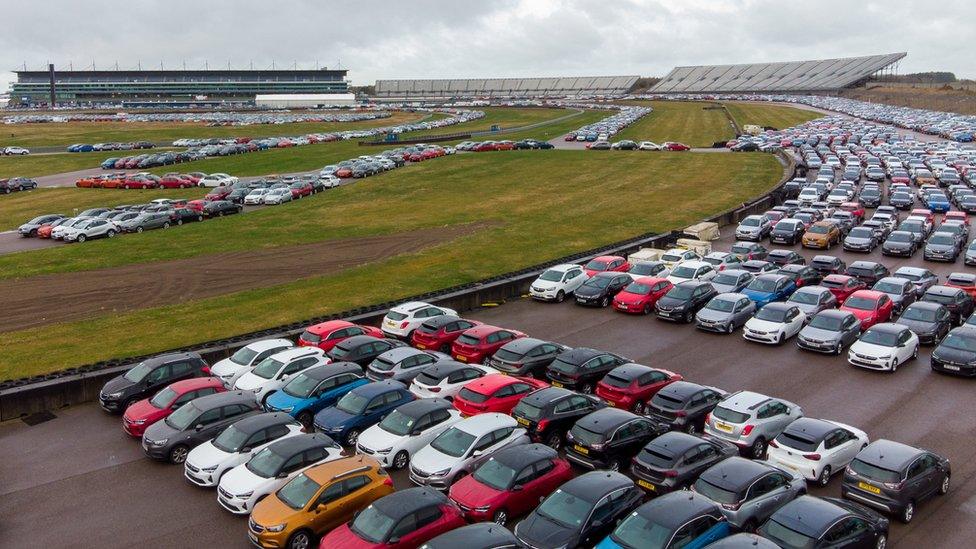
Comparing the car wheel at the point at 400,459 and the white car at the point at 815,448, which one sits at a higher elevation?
the white car at the point at 815,448

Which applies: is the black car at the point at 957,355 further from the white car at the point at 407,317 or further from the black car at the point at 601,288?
the white car at the point at 407,317

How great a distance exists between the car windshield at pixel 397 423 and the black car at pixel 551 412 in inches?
101

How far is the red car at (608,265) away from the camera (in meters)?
34.5

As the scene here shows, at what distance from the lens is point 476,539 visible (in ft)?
38.6

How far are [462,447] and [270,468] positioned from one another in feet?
Result: 13.1

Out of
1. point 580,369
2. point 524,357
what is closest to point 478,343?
point 524,357

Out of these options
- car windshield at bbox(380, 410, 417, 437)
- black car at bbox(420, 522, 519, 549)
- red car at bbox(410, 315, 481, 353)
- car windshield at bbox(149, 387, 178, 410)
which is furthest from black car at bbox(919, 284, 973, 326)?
car windshield at bbox(149, 387, 178, 410)

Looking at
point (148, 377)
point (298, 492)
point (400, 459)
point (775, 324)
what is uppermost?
point (775, 324)

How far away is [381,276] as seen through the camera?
116 ft

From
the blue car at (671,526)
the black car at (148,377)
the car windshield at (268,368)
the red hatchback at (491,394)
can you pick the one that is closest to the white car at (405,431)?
the red hatchback at (491,394)

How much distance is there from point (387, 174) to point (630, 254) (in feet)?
121

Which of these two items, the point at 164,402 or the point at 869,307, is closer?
the point at 164,402

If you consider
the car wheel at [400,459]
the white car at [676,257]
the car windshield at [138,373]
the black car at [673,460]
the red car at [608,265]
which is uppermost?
the white car at [676,257]

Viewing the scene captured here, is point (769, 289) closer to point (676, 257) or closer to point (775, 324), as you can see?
point (775, 324)
